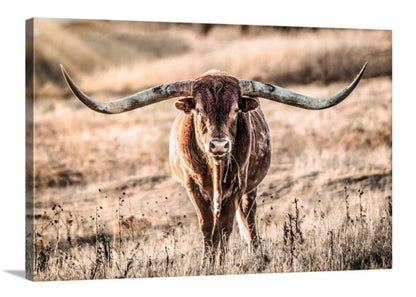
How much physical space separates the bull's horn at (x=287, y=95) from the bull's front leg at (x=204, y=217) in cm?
125

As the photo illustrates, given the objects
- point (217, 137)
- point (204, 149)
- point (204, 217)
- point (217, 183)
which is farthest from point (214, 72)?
point (204, 217)

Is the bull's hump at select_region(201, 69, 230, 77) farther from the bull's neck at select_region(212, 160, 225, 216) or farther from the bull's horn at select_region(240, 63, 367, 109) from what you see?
the bull's neck at select_region(212, 160, 225, 216)

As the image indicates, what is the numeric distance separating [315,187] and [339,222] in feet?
1.74

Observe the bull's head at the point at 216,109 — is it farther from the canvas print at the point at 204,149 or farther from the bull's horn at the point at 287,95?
the bull's horn at the point at 287,95

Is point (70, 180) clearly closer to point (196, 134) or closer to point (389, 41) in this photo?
point (196, 134)

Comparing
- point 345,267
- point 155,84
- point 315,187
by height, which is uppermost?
point 155,84

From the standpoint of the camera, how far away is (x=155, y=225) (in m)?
13.6

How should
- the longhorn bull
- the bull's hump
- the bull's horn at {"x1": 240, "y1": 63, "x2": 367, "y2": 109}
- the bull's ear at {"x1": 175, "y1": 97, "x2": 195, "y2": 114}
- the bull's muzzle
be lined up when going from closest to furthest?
the bull's muzzle → the longhorn bull → the bull's ear at {"x1": 175, "y1": 97, "x2": 195, "y2": 114} → the bull's horn at {"x1": 240, "y1": 63, "x2": 367, "y2": 109} → the bull's hump

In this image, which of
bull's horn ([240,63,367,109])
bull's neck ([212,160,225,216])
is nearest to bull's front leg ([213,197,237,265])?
bull's neck ([212,160,225,216])

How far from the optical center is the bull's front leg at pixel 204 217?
13.6 metres

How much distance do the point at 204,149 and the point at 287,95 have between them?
3.91 ft

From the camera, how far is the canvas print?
43.1ft

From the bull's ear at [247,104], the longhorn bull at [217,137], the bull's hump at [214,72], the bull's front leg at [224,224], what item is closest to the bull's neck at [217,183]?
the longhorn bull at [217,137]

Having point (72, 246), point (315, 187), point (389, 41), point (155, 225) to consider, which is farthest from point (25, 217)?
point (389, 41)
